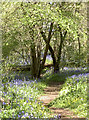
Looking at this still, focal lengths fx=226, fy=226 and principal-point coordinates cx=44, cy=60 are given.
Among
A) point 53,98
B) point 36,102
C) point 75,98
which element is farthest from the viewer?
point 53,98

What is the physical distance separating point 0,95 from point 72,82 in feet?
13.2

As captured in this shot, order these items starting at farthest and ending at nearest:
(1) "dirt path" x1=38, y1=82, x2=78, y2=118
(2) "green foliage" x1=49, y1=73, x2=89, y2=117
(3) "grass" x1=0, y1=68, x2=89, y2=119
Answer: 1. (2) "green foliage" x1=49, y1=73, x2=89, y2=117
2. (1) "dirt path" x1=38, y1=82, x2=78, y2=118
3. (3) "grass" x1=0, y1=68, x2=89, y2=119

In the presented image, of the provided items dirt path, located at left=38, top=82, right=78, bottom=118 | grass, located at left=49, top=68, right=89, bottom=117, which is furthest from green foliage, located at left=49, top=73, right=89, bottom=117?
dirt path, located at left=38, top=82, right=78, bottom=118

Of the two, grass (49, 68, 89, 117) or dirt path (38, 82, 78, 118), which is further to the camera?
grass (49, 68, 89, 117)

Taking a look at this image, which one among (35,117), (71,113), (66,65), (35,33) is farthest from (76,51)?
(35,117)

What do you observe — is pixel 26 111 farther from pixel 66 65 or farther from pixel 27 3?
pixel 66 65

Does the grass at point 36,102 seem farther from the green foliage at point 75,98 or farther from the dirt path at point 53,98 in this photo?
the dirt path at point 53,98

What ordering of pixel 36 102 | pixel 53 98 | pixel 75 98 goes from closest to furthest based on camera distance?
pixel 36 102 < pixel 75 98 < pixel 53 98

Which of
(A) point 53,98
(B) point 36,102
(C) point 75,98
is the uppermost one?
(B) point 36,102

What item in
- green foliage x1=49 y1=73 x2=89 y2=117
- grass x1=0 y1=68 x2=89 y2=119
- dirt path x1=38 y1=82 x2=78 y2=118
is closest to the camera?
grass x1=0 y1=68 x2=89 y2=119

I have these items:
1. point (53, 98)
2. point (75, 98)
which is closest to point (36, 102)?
point (75, 98)

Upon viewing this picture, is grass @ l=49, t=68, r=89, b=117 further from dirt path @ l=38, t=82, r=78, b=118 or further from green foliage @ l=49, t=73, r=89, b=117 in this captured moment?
dirt path @ l=38, t=82, r=78, b=118

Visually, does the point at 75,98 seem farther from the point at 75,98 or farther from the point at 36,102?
the point at 36,102

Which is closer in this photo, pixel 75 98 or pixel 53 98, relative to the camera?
pixel 75 98
